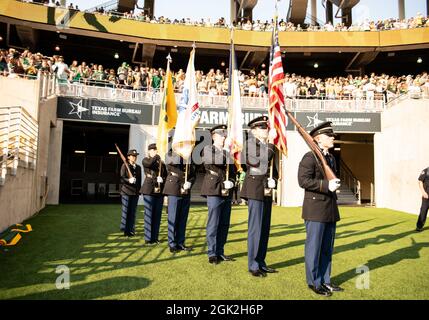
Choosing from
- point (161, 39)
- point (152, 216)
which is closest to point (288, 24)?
point (161, 39)

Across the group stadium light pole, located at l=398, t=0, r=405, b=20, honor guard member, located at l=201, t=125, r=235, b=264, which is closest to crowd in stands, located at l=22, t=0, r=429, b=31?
stadium light pole, located at l=398, t=0, r=405, b=20

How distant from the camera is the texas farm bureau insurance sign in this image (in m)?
15.7

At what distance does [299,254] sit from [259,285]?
233cm

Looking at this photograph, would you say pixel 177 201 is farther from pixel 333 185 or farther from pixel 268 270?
pixel 333 185

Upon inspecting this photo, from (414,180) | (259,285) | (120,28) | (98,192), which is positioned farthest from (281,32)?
(259,285)

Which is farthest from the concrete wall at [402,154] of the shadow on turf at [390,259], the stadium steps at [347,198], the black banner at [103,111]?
the black banner at [103,111]

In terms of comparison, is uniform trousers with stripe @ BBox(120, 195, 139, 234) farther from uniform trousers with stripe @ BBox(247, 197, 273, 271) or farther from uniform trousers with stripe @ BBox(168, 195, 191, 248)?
uniform trousers with stripe @ BBox(247, 197, 273, 271)

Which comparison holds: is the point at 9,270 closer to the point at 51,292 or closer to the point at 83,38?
the point at 51,292

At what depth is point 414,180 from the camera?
14820 millimetres

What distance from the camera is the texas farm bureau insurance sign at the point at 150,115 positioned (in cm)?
1570

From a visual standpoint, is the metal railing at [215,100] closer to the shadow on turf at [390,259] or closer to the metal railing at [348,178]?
the metal railing at [348,178]

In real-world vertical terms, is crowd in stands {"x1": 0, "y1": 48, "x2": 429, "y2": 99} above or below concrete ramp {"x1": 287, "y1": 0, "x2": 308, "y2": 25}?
below

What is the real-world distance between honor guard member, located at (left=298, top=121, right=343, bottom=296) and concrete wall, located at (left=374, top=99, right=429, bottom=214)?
39.5 ft

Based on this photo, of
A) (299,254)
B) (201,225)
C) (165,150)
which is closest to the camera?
(299,254)
